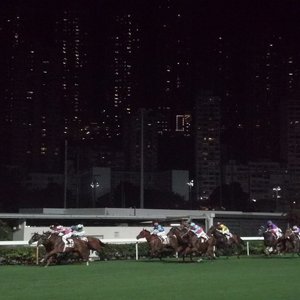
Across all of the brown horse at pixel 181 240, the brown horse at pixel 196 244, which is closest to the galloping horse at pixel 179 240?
the brown horse at pixel 181 240

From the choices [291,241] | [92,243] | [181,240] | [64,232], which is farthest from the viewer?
[291,241]

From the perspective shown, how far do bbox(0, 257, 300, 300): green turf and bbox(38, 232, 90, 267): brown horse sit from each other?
9.65 ft

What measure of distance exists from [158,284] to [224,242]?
1083 centimetres

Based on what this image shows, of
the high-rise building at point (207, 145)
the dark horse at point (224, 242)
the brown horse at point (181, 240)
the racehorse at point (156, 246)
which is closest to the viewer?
the brown horse at point (181, 240)

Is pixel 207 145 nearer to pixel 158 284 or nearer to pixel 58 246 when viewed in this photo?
pixel 58 246

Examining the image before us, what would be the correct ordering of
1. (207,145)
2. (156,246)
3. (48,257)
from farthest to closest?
(207,145) → (156,246) → (48,257)

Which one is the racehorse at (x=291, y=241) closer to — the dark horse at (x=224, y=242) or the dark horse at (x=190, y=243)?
the dark horse at (x=224, y=242)

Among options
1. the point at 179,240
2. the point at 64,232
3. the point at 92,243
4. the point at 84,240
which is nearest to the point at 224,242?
the point at 179,240

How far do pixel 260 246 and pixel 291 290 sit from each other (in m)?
16.7

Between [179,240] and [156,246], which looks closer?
[179,240]

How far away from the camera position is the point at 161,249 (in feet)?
75.2

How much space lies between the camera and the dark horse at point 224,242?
933 inches

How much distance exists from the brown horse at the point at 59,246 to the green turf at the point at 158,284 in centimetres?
294

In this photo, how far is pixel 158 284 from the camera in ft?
43.2
